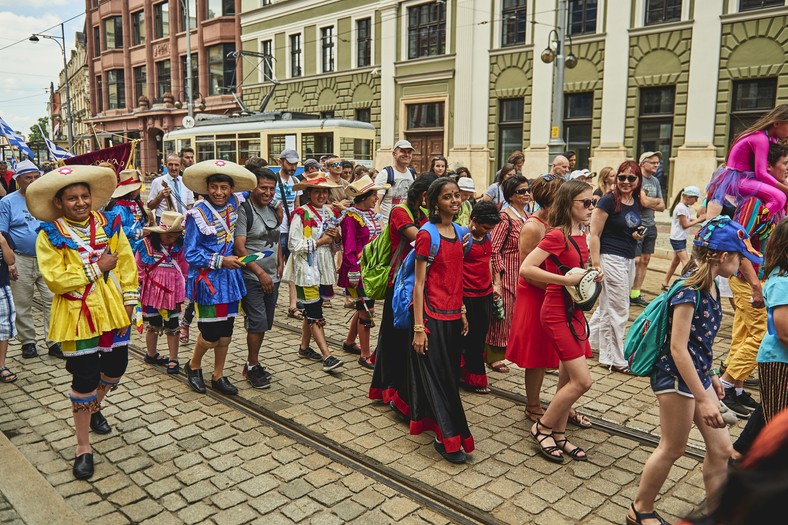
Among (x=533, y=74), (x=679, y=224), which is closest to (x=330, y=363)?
(x=679, y=224)

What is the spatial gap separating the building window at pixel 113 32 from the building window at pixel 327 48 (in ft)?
78.3

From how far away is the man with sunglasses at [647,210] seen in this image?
759 cm

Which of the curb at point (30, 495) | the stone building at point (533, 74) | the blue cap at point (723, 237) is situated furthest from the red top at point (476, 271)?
the stone building at point (533, 74)

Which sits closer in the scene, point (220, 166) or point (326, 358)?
point (220, 166)

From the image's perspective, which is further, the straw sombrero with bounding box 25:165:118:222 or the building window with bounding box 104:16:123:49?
the building window with bounding box 104:16:123:49

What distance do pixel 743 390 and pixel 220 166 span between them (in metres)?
Answer: 4.92

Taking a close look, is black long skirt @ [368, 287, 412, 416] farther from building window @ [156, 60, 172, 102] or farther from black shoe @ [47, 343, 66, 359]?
building window @ [156, 60, 172, 102]

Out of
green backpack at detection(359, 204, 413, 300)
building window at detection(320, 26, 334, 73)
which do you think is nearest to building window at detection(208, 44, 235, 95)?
building window at detection(320, 26, 334, 73)

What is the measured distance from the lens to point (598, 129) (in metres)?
21.1

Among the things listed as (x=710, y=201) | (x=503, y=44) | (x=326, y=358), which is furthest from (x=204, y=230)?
(x=503, y=44)

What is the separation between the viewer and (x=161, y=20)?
4200 centimetres

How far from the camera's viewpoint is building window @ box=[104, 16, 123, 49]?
46469 mm

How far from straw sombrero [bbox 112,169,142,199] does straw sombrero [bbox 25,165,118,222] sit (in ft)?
6.27

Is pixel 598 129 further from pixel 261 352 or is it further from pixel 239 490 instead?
pixel 239 490
